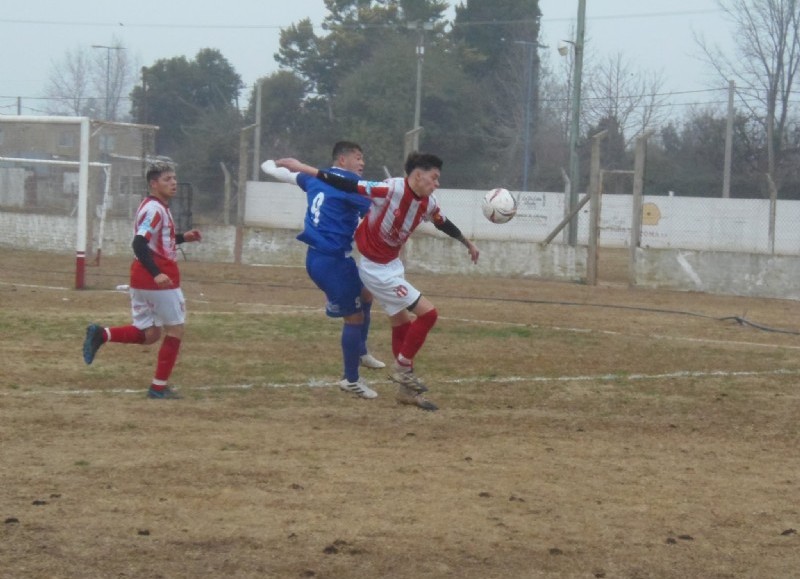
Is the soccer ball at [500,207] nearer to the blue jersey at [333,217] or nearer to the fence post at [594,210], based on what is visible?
the blue jersey at [333,217]

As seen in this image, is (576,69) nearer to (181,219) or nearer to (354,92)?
(181,219)

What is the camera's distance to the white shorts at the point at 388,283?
8969 mm

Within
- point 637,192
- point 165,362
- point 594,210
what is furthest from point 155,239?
point 594,210

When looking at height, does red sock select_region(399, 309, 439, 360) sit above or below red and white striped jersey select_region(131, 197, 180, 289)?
below

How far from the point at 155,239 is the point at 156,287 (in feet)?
1.09

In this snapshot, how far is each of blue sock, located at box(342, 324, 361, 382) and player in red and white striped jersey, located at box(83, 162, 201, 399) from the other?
1.18 metres

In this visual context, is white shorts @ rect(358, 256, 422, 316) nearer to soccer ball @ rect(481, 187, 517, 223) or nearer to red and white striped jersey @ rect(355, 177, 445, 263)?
red and white striped jersey @ rect(355, 177, 445, 263)

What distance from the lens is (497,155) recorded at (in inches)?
2066

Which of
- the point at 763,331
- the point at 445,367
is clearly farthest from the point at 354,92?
the point at 445,367

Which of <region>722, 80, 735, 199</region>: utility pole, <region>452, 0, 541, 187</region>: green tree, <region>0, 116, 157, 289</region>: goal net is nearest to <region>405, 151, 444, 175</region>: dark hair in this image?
<region>0, 116, 157, 289</region>: goal net

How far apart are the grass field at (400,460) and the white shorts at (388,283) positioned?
2.37 ft

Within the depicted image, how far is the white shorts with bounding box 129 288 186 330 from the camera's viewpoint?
8945 mm

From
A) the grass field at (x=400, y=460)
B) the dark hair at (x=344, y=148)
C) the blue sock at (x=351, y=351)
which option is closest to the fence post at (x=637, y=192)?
the grass field at (x=400, y=460)

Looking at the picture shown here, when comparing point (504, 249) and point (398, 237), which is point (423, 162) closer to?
point (398, 237)
